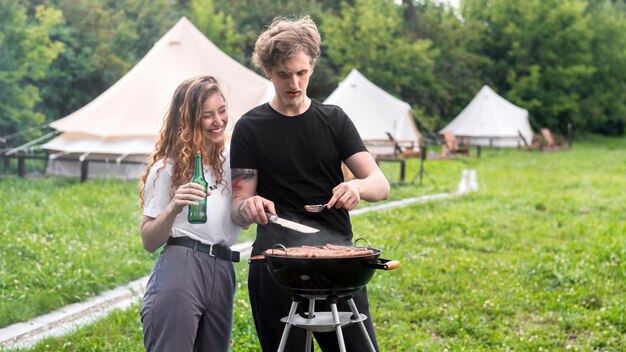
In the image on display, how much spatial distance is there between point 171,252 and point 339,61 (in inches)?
1330

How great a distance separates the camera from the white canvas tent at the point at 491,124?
118 feet

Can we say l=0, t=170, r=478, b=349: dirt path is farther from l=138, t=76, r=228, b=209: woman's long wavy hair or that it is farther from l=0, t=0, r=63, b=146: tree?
l=0, t=0, r=63, b=146: tree

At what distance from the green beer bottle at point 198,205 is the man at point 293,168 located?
0.17 m

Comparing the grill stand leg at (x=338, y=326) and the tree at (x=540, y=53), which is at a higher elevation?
the tree at (x=540, y=53)

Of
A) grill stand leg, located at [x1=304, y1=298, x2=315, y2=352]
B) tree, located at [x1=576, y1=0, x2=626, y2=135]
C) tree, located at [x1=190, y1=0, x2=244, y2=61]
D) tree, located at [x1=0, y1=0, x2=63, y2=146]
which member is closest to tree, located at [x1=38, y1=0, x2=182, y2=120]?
tree, located at [x1=0, y1=0, x2=63, y2=146]

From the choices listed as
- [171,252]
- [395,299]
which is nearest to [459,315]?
[395,299]

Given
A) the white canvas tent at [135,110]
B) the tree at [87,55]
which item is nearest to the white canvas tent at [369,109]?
the tree at [87,55]

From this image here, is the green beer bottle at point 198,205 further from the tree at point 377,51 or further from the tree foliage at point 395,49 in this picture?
the tree at point 377,51

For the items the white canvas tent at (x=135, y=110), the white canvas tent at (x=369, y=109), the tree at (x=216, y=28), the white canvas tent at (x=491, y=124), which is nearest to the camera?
the white canvas tent at (x=135, y=110)

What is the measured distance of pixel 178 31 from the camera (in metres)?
17.0

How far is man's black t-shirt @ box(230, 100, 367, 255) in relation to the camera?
142 inches

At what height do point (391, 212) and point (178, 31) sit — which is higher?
point (178, 31)

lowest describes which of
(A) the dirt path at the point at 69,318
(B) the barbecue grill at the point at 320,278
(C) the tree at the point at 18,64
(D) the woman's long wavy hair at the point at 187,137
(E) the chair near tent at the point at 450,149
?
(A) the dirt path at the point at 69,318

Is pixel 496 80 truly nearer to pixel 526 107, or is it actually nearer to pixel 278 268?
pixel 526 107
